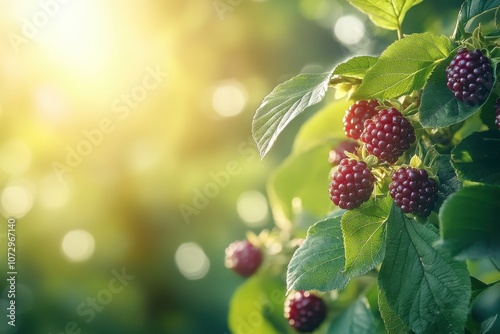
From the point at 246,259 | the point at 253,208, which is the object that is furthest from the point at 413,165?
the point at 253,208

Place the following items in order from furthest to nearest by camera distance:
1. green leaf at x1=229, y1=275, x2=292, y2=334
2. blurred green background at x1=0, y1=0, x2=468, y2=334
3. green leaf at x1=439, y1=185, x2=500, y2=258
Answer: blurred green background at x1=0, y1=0, x2=468, y2=334, green leaf at x1=229, y1=275, x2=292, y2=334, green leaf at x1=439, y1=185, x2=500, y2=258

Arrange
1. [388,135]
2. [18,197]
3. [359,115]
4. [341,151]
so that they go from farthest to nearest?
[18,197], [341,151], [359,115], [388,135]

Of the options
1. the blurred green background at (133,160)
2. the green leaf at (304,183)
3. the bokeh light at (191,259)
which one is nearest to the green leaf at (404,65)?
the green leaf at (304,183)

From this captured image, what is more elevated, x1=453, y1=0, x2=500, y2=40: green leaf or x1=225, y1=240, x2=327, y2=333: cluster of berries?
x1=453, y1=0, x2=500, y2=40: green leaf

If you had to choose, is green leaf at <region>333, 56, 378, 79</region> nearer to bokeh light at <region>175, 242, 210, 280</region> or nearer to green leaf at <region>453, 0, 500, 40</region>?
green leaf at <region>453, 0, 500, 40</region>

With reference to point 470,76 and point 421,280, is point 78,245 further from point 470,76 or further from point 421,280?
point 470,76

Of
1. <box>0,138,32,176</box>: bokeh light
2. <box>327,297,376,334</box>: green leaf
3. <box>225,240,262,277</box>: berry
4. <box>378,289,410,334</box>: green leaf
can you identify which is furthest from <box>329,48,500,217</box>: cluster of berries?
<box>0,138,32,176</box>: bokeh light

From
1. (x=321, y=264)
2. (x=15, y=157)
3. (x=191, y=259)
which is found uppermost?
(x=15, y=157)

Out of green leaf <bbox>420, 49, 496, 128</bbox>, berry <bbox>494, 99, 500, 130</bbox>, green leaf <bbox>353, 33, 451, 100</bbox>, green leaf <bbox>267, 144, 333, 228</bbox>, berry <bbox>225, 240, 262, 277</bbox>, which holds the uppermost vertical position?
green leaf <bbox>353, 33, 451, 100</bbox>
